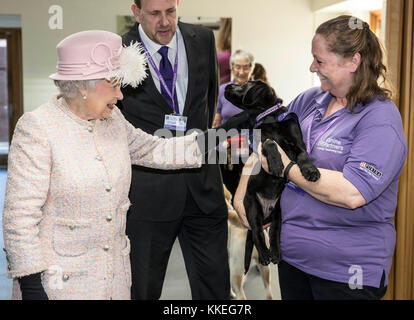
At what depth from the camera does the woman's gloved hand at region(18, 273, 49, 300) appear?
1.30 metres

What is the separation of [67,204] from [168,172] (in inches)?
27.7

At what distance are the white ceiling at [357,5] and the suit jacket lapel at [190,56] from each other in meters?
4.26

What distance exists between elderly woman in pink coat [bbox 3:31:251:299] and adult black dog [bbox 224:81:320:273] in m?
0.45

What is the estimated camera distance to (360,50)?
57.3 inches

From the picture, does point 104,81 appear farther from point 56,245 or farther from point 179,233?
point 179,233

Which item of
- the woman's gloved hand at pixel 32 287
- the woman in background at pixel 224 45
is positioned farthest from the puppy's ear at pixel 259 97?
the woman in background at pixel 224 45

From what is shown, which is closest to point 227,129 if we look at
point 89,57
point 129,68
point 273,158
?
point 273,158

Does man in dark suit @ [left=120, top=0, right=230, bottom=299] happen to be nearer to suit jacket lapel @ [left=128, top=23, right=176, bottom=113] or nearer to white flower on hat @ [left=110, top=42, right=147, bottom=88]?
suit jacket lapel @ [left=128, top=23, right=176, bottom=113]

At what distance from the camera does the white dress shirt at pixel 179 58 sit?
199cm

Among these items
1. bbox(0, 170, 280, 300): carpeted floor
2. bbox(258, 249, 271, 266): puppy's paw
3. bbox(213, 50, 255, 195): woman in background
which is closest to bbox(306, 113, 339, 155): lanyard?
bbox(258, 249, 271, 266): puppy's paw

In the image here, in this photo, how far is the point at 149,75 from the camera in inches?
76.4

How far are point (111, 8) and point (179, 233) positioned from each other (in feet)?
7.14
